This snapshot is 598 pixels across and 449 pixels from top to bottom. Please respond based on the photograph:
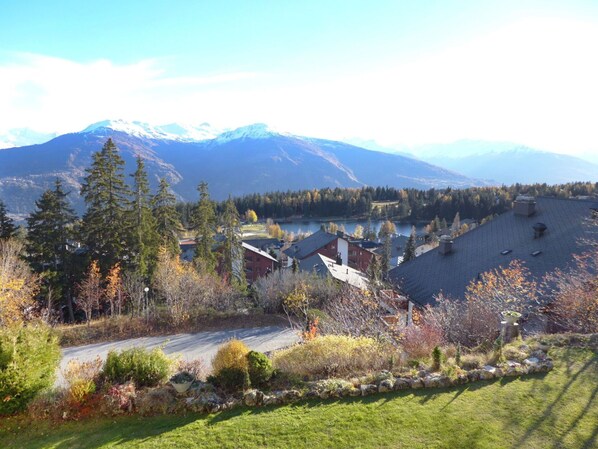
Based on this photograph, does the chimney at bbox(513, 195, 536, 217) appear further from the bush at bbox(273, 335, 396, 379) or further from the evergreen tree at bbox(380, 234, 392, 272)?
the evergreen tree at bbox(380, 234, 392, 272)

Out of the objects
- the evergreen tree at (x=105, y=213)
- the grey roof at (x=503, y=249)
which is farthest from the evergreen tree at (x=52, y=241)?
the grey roof at (x=503, y=249)

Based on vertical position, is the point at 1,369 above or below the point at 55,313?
above

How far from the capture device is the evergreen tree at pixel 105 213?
27156 mm

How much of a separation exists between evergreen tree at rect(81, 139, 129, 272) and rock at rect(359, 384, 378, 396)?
23665mm

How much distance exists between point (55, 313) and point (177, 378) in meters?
22.4

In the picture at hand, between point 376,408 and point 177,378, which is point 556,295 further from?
point 177,378

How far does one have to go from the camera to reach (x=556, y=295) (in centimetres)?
1480

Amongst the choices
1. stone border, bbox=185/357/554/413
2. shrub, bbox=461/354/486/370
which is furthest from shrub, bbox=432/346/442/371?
shrub, bbox=461/354/486/370

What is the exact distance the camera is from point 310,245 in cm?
5700

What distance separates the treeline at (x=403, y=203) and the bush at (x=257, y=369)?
407 feet

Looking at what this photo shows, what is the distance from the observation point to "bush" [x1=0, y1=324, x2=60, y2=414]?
8352 millimetres

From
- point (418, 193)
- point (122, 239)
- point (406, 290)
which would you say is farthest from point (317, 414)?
point (418, 193)

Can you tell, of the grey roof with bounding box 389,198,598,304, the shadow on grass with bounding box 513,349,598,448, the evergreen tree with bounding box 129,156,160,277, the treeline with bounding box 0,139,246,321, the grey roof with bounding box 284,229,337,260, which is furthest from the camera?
the grey roof with bounding box 284,229,337,260

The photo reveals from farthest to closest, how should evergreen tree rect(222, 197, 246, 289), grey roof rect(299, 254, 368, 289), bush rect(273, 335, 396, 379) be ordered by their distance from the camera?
evergreen tree rect(222, 197, 246, 289) < grey roof rect(299, 254, 368, 289) < bush rect(273, 335, 396, 379)
